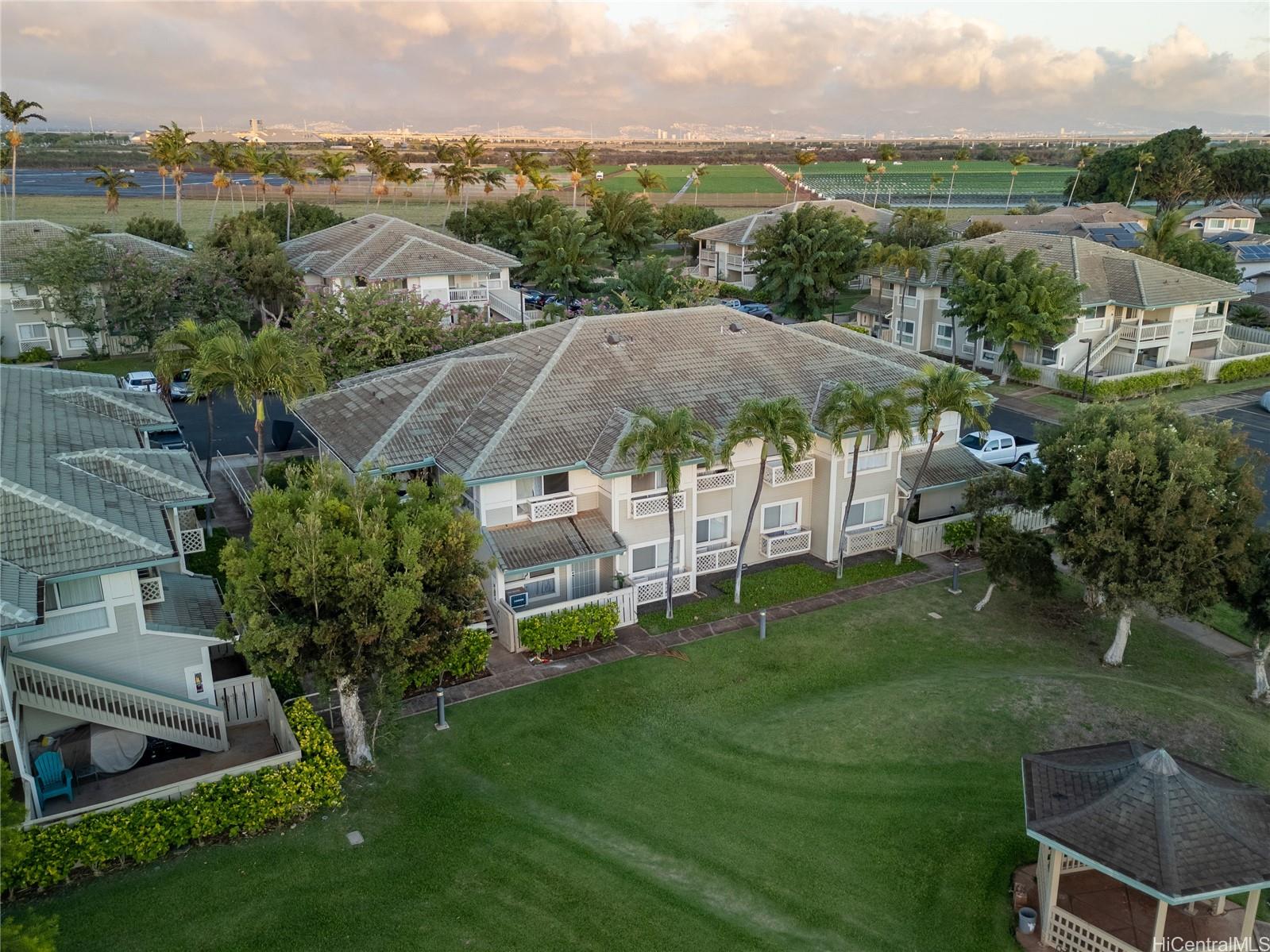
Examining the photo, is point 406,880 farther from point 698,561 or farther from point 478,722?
point 698,561

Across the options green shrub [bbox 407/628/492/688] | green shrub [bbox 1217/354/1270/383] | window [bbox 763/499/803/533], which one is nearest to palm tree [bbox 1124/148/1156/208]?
green shrub [bbox 1217/354/1270/383]

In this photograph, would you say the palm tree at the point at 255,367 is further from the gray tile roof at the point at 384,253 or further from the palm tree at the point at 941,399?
the gray tile roof at the point at 384,253

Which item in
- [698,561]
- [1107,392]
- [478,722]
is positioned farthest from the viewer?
[1107,392]

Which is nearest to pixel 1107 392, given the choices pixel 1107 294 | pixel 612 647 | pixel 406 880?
pixel 1107 294

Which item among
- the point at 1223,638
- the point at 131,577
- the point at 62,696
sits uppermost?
the point at 131,577

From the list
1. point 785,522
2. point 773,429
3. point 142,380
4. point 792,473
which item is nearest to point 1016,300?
point 785,522

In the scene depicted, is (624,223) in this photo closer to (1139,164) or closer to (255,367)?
(255,367)

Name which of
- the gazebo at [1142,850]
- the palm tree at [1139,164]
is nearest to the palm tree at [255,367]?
the gazebo at [1142,850]
